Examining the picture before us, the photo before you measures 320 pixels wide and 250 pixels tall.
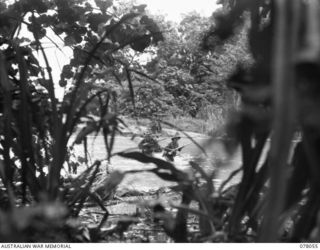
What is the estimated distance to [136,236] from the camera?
52.6 inches

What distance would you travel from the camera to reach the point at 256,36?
0.75m

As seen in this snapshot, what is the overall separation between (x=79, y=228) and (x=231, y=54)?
9.82 meters

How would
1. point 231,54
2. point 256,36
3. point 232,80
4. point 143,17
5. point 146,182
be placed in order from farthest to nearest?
point 231,54
point 146,182
point 143,17
point 256,36
point 232,80

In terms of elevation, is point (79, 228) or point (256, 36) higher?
point (256, 36)

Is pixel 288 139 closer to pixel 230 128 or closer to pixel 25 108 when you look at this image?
pixel 230 128

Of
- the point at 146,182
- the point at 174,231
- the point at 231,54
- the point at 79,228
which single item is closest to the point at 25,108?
the point at 79,228

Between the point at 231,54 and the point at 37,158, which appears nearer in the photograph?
the point at 37,158

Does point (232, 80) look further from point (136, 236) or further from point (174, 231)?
point (136, 236)

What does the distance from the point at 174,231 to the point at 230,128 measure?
21.3 inches

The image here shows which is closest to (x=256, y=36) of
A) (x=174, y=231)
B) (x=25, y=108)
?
(x=174, y=231)

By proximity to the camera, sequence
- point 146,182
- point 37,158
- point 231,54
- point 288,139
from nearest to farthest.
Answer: point 288,139 < point 37,158 < point 146,182 < point 231,54

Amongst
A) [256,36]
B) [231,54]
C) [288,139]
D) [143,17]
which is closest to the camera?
[288,139]

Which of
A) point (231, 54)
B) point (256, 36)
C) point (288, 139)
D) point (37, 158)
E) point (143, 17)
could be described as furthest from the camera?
point (231, 54)

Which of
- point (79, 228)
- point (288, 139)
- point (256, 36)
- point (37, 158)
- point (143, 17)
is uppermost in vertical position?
point (143, 17)
